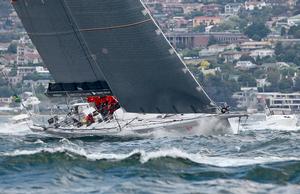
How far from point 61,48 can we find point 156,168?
1860 centimetres

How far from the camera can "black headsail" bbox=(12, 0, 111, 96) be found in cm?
5725

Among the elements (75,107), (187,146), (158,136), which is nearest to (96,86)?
(75,107)

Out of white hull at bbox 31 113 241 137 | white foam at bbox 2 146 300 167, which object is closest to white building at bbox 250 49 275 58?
white hull at bbox 31 113 241 137

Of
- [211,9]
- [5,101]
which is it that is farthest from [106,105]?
[211,9]

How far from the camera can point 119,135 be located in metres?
53.8

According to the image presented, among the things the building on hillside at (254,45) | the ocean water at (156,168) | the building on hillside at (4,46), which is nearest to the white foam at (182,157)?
the ocean water at (156,168)

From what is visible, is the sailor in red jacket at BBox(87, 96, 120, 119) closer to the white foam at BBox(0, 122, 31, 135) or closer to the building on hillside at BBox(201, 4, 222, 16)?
the white foam at BBox(0, 122, 31, 135)

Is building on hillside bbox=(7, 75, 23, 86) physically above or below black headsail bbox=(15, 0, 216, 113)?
below

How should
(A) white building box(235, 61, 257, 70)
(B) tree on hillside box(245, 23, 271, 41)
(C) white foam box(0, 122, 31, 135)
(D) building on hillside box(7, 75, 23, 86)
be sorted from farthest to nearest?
(B) tree on hillside box(245, 23, 271, 41) → (A) white building box(235, 61, 257, 70) → (D) building on hillside box(7, 75, 23, 86) → (C) white foam box(0, 122, 31, 135)

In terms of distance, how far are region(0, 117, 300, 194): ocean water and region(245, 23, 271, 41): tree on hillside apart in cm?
11604

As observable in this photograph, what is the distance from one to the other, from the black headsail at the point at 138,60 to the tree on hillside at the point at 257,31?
108795 mm

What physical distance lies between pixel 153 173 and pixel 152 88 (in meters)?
14.6

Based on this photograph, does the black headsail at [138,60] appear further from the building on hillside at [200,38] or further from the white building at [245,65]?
the building on hillside at [200,38]

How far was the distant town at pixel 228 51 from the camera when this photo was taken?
114 meters
